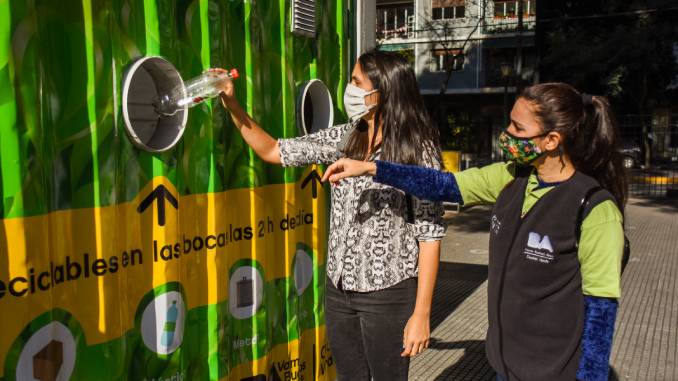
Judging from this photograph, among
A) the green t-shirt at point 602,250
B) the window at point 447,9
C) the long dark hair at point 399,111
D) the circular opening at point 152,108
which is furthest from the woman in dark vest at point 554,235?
the window at point 447,9

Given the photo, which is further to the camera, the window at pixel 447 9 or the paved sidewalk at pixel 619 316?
the window at pixel 447 9

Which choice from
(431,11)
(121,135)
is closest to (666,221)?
(121,135)

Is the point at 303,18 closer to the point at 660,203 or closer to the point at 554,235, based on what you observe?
the point at 554,235

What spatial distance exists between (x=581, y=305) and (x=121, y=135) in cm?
159

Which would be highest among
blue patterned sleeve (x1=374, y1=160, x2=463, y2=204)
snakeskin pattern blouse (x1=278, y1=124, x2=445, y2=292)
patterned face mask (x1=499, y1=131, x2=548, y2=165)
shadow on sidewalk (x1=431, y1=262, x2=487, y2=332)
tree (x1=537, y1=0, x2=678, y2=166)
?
tree (x1=537, y1=0, x2=678, y2=166)

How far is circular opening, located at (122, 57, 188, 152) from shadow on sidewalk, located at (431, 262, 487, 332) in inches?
153

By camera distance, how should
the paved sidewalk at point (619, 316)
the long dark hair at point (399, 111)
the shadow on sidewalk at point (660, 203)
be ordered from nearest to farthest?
the long dark hair at point (399, 111) < the paved sidewalk at point (619, 316) < the shadow on sidewalk at point (660, 203)

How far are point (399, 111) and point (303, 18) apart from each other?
92cm

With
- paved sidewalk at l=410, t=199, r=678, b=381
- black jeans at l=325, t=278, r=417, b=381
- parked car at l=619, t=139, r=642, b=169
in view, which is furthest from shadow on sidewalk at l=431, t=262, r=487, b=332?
parked car at l=619, t=139, r=642, b=169

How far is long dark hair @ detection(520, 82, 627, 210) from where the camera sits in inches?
85.1

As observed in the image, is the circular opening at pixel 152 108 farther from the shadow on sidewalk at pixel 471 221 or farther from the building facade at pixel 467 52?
the building facade at pixel 467 52

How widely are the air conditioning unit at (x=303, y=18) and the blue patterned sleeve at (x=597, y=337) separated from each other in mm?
1830

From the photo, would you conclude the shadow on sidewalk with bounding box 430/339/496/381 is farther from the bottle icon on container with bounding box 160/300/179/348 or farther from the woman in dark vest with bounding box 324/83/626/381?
the bottle icon on container with bounding box 160/300/179/348

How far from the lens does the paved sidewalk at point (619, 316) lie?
4.70 meters
